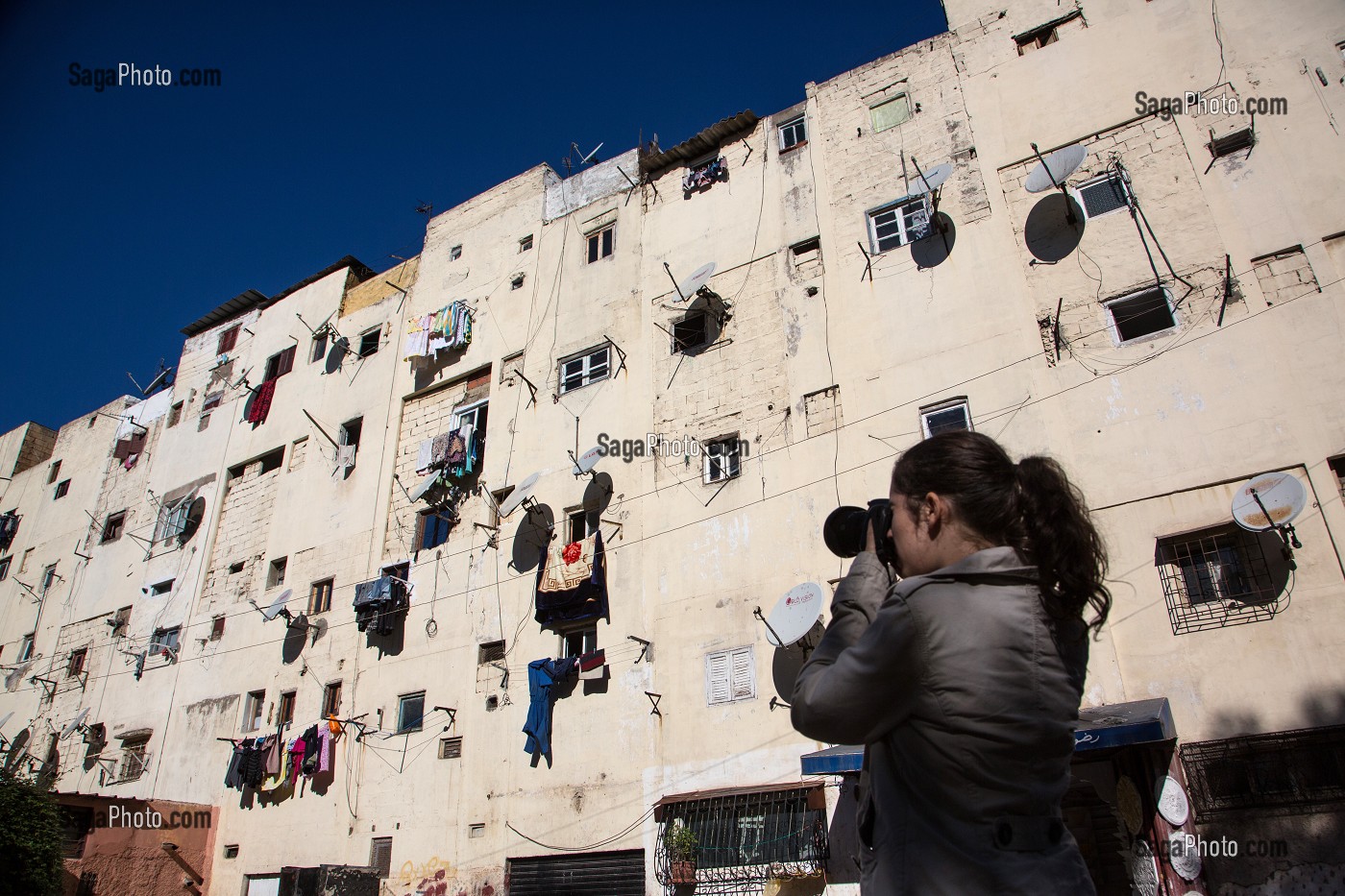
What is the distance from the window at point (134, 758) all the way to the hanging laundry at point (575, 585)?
1382 centimetres

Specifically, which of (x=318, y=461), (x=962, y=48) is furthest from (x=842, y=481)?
(x=318, y=461)

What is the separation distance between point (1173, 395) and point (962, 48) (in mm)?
9573

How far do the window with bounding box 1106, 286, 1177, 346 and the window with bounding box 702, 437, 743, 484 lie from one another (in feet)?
23.6

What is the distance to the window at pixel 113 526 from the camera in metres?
30.8

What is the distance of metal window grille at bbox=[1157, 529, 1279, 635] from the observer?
12.3m

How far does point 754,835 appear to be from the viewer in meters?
14.2

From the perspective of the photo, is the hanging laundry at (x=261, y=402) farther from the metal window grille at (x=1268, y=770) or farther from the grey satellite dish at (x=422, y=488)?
the metal window grille at (x=1268, y=770)

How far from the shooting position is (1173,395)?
45.1ft

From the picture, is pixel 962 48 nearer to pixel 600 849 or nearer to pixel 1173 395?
pixel 1173 395

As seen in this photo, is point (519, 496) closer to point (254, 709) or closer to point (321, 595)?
point (321, 595)

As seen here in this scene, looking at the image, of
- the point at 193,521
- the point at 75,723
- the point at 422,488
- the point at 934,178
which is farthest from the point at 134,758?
the point at 934,178

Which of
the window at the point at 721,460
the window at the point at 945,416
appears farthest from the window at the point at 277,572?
the window at the point at 945,416

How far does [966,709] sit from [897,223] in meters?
17.3

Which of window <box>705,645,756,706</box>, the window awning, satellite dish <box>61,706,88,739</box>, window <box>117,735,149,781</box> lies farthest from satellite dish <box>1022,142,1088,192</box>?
satellite dish <box>61,706,88,739</box>
